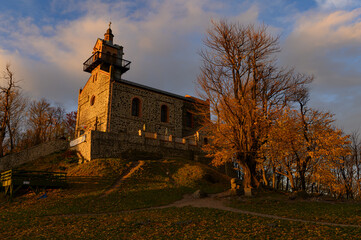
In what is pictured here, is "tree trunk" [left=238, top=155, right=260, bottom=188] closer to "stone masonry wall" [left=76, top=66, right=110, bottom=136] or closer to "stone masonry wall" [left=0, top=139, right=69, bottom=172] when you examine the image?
"stone masonry wall" [left=76, top=66, right=110, bottom=136]

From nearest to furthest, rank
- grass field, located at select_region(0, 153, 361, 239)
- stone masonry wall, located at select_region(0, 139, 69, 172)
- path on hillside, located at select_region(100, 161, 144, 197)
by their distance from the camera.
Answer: grass field, located at select_region(0, 153, 361, 239) → path on hillside, located at select_region(100, 161, 144, 197) → stone masonry wall, located at select_region(0, 139, 69, 172)

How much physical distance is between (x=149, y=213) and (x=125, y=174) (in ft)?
29.8

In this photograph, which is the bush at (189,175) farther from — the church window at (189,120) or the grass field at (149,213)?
the church window at (189,120)

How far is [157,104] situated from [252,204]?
2116 cm

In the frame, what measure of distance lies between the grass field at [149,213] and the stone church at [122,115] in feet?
10.3

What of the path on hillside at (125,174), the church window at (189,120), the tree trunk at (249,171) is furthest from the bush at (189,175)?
the church window at (189,120)

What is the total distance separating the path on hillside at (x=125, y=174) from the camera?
20250 millimetres

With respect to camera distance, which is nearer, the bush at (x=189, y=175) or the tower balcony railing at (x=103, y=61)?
the bush at (x=189, y=175)

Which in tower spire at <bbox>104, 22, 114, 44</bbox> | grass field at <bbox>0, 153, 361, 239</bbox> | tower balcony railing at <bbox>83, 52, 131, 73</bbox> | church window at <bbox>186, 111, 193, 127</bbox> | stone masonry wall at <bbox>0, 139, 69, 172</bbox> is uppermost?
tower spire at <bbox>104, 22, 114, 44</bbox>

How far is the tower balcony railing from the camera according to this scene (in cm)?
3706

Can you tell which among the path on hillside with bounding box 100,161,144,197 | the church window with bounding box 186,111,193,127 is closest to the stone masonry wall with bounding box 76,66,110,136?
the path on hillside with bounding box 100,161,144,197

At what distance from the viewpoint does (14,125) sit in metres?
36.0

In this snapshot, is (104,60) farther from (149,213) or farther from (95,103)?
(149,213)

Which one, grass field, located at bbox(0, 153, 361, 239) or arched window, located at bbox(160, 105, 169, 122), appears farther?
arched window, located at bbox(160, 105, 169, 122)
